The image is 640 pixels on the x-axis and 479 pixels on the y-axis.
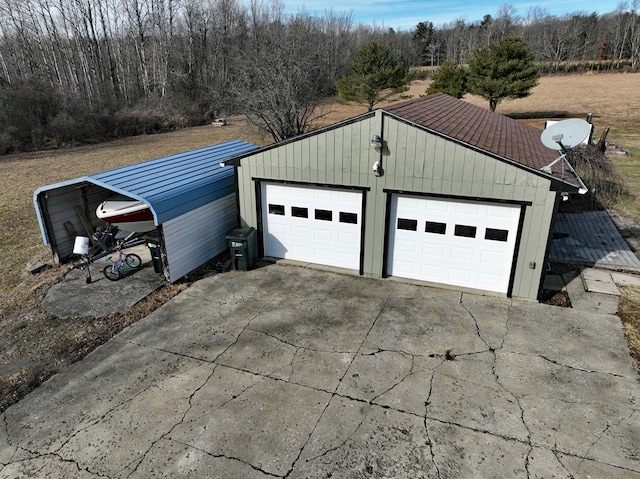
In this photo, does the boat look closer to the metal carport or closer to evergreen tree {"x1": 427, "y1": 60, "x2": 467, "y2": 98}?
the metal carport

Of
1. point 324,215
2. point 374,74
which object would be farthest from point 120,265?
point 374,74

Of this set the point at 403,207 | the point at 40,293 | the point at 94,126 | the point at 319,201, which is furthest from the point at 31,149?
the point at 403,207

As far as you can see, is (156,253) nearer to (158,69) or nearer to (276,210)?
(276,210)

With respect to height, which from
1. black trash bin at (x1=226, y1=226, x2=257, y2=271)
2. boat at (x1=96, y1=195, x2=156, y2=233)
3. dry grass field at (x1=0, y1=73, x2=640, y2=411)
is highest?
boat at (x1=96, y1=195, x2=156, y2=233)

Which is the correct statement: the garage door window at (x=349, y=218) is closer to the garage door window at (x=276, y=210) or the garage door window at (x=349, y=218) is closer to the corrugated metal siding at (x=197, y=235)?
the garage door window at (x=276, y=210)

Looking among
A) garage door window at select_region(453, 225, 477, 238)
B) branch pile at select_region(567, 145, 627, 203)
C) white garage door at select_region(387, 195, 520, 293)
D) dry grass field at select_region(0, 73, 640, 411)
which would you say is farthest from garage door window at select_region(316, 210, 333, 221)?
branch pile at select_region(567, 145, 627, 203)

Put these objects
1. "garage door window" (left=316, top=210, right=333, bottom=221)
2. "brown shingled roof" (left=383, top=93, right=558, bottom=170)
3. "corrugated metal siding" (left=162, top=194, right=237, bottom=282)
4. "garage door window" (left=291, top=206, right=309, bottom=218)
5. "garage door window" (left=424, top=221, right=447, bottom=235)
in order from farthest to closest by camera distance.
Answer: "garage door window" (left=291, top=206, right=309, bottom=218), "garage door window" (left=316, top=210, right=333, bottom=221), "corrugated metal siding" (left=162, top=194, right=237, bottom=282), "garage door window" (left=424, top=221, right=447, bottom=235), "brown shingled roof" (left=383, top=93, right=558, bottom=170)
